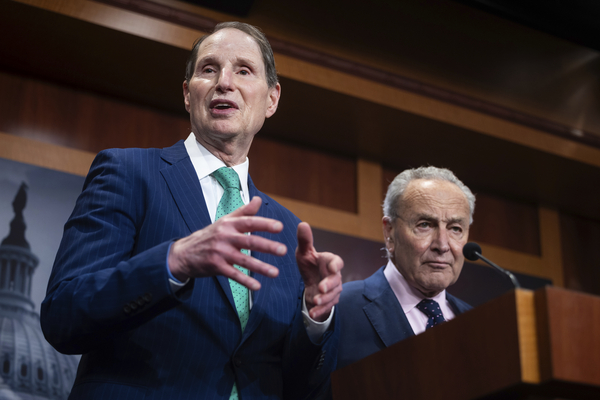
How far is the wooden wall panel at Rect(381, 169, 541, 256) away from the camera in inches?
182

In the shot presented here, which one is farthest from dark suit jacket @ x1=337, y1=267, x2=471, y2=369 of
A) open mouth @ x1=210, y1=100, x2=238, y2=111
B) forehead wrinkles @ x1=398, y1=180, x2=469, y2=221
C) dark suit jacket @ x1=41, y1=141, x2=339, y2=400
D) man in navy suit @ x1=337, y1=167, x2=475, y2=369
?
open mouth @ x1=210, y1=100, x2=238, y2=111

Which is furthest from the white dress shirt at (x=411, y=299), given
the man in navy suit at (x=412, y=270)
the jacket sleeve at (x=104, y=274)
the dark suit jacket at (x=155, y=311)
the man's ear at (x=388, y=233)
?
the jacket sleeve at (x=104, y=274)

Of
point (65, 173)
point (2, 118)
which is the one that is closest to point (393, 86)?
point (65, 173)

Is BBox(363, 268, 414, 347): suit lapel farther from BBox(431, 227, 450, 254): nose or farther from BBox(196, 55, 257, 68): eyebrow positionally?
BBox(196, 55, 257, 68): eyebrow

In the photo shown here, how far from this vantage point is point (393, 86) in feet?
12.9

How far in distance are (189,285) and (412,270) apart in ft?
4.19

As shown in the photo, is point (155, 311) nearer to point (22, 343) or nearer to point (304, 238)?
point (304, 238)

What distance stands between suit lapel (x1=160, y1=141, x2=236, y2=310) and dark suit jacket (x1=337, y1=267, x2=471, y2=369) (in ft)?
2.47

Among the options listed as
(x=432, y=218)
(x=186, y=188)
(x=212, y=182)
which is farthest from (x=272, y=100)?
(x=432, y=218)

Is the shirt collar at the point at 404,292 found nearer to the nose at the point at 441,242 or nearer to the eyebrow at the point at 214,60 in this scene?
the nose at the point at 441,242

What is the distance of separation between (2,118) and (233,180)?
7.50 feet

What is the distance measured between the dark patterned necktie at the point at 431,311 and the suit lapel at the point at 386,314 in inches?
4.8

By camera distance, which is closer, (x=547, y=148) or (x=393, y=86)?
(x=393, y=86)

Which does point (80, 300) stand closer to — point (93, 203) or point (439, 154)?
point (93, 203)
